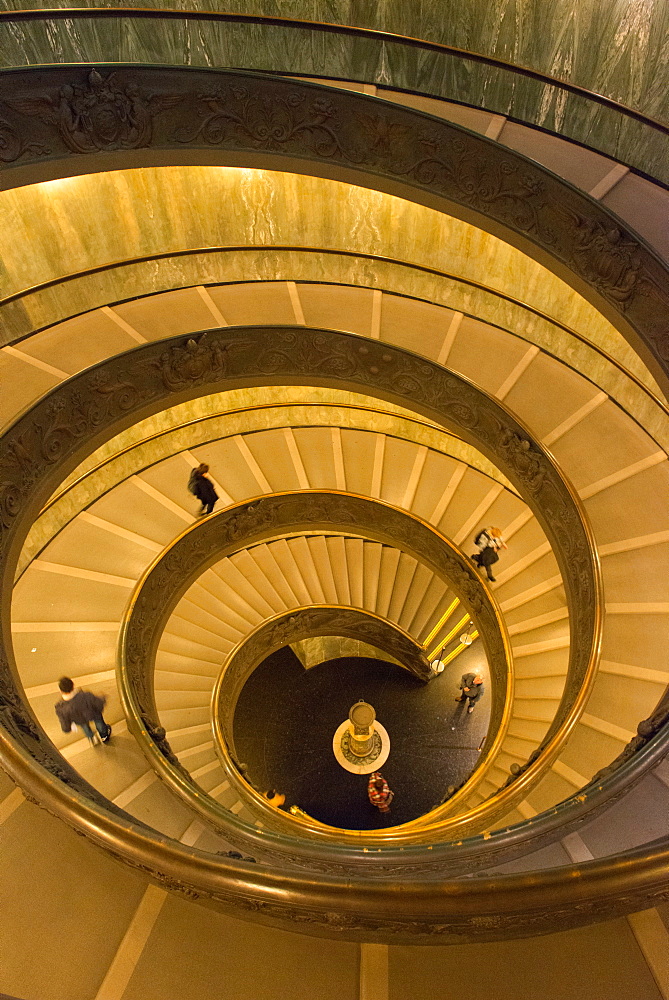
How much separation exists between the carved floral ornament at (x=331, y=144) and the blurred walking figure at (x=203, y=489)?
4576mm

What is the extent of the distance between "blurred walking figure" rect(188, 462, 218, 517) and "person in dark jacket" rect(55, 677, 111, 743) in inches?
123

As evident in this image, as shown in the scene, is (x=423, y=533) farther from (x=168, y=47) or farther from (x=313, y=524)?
(x=168, y=47)

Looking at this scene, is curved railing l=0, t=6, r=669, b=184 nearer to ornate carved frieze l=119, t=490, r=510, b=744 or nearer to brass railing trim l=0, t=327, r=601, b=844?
brass railing trim l=0, t=327, r=601, b=844

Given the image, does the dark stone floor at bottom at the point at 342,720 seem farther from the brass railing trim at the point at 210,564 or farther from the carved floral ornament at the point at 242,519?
the carved floral ornament at the point at 242,519

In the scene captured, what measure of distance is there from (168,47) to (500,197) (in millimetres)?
3158

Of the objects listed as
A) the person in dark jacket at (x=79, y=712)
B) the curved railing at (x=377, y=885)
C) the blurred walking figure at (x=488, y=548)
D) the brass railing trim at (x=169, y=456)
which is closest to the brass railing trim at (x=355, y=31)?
the curved railing at (x=377, y=885)

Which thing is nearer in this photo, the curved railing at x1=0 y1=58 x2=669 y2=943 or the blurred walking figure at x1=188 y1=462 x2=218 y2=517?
the curved railing at x1=0 y1=58 x2=669 y2=943

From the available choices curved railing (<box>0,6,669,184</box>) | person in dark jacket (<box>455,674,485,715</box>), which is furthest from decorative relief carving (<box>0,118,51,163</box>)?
person in dark jacket (<box>455,674,485,715</box>)

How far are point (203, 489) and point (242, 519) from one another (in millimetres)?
885

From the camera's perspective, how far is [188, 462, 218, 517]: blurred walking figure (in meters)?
8.51

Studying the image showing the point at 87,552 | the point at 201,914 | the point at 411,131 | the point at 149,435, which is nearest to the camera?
the point at 201,914

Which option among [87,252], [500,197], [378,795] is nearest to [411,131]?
[500,197]

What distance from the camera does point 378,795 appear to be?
8.95m

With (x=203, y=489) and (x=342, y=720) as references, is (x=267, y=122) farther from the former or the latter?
(x=342, y=720)
